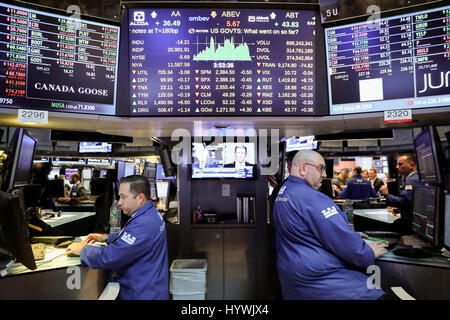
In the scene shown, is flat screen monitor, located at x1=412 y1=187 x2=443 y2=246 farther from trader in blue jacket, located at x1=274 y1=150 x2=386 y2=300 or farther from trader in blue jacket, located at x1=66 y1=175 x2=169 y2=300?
trader in blue jacket, located at x1=66 y1=175 x2=169 y2=300

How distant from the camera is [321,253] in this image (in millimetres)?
1945

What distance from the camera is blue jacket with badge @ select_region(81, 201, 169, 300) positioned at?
205 centimetres

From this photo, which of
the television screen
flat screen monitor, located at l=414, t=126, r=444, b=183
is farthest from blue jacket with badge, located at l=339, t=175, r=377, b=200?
flat screen monitor, located at l=414, t=126, r=444, b=183

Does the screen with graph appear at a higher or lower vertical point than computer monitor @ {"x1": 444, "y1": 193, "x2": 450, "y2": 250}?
higher

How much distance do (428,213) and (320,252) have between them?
1055 mm

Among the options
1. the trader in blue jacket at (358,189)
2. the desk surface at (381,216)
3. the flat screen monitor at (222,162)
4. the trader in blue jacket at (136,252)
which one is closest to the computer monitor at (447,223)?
the desk surface at (381,216)

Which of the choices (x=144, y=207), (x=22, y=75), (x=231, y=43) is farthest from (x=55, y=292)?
(x=231, y=43)

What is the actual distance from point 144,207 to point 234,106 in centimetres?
104

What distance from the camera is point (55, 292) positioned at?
6.69 feet

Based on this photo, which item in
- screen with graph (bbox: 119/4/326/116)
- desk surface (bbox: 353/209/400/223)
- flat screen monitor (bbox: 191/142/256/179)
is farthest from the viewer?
desk surface (bbox: 353/209/400/223)

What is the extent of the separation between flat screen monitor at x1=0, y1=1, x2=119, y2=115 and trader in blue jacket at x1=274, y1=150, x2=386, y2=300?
5.34 ft

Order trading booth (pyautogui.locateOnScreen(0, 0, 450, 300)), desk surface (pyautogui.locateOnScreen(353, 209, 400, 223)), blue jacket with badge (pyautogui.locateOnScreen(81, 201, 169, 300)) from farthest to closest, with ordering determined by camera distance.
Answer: desk surface (pyautogui.locateOnScreen(353, 209, 400, 223)) → trading booth (pyautogui.locateOnScreen(0, 0, 450, 300)) → blue jacket with badge (pyautogui.locateOnScreen(81, 201, 169, 300))

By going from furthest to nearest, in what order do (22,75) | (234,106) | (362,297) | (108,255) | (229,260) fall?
(229,260) < (234,106) < (22,75) < (108,255) < (362,297)

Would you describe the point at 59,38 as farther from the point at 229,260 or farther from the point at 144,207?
the point at 229,260
